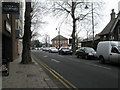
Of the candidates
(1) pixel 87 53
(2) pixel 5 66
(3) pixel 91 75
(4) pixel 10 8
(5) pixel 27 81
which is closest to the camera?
(5) pixel 27 81

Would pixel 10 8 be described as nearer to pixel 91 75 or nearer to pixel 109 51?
pixel 91 75

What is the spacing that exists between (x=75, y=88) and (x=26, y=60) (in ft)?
32.4

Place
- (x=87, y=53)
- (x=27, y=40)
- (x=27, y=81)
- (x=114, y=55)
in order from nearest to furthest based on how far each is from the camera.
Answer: (x=27, y=81)
(x=114, y=55)
(x=27, y=40)
(x=87, y=53)

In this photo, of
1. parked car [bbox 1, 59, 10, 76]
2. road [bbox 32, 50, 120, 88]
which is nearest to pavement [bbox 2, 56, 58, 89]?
parked car [bbox 1, 59, 10, 76]

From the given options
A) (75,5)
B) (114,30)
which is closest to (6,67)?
(114,30)

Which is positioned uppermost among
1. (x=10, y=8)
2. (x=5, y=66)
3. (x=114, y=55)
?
(x=10, y=8)

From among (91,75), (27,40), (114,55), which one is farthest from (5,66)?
(114,55)

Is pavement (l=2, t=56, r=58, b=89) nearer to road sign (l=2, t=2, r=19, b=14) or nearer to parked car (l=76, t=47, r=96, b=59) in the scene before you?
road sign (l=2, t=2, r=19, b=14)

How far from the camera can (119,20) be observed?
33.0 metres

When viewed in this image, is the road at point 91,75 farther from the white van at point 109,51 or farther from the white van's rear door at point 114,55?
the white van at point 109,51

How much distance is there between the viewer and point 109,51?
15.6m

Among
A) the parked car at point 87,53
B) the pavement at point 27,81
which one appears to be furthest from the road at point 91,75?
the parked car at point 87,53

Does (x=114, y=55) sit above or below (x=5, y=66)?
above

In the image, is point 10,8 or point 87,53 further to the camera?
point 87,53
